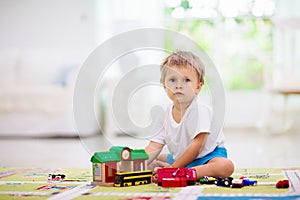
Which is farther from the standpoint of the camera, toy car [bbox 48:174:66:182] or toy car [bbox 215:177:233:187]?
toy car [bbox 48:174:66:182]

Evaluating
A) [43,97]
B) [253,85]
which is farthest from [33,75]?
[253,85]

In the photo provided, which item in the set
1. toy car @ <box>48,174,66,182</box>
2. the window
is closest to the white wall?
the window

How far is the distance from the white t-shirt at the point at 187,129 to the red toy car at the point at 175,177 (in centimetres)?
13

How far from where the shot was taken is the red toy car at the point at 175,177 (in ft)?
5.01

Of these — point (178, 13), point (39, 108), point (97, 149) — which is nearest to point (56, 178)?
point (97, 149)

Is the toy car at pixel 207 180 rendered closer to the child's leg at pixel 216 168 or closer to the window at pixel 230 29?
the child's leg at pixel 216 168

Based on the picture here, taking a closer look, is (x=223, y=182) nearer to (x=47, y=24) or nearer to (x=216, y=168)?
(x=216, y=168)

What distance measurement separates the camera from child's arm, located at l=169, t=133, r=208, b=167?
164 cm

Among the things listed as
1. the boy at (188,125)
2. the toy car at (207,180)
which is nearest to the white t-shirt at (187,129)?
the boy at (188,125)

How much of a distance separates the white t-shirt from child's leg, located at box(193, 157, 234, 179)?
0.19ft

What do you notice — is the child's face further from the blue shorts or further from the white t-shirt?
the blue shorts

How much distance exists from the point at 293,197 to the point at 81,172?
88 centimetres

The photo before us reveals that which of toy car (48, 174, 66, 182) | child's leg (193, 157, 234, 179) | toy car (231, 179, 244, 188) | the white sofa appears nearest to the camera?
toy car (231, 179, 244, 188)

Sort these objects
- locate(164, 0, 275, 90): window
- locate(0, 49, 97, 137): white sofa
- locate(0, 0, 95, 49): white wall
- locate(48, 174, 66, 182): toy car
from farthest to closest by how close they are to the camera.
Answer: locate(0, 0, 95, 49): white wall < locate(164, 0, 275, 90): window < locate(0, 49, 97, 137): white sofa < locate(48, 174, 66, 182): toy car
